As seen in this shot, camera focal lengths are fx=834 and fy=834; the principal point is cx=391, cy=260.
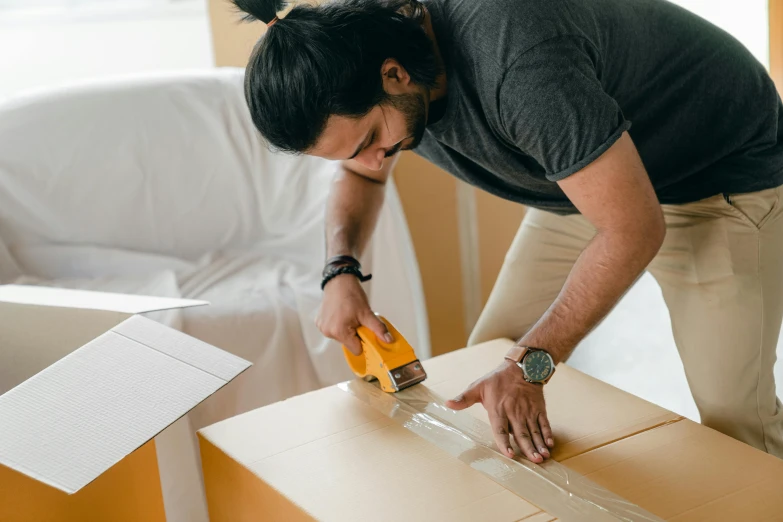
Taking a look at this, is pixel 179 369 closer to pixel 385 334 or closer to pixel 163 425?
pixel 163 425

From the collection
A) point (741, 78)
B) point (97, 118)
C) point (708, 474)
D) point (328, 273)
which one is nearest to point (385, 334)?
point (328, 273)

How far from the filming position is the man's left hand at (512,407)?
106 centimetres

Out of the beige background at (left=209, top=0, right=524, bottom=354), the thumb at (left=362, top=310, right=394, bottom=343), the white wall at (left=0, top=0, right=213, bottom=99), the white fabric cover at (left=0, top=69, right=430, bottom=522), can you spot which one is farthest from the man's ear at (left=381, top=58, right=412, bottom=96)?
the white wall at (left=0, top=0, right=213, bottom=99)

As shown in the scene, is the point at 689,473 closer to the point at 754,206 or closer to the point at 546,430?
the point at 546,430

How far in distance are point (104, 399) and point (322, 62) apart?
1.58 feet

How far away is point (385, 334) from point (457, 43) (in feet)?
1.45

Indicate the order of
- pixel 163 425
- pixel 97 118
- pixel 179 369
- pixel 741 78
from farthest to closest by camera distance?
pixel 97 118 → pixel 741 78 → pixel 179 369 → pixel 163 425

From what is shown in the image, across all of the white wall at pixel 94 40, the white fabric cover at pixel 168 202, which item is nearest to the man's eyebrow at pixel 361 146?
the white fabric cover at pixel 168 202

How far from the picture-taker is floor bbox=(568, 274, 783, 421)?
7.94ft

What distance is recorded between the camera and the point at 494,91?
3.48 feet

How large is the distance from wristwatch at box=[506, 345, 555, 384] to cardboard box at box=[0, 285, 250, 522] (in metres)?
0.36

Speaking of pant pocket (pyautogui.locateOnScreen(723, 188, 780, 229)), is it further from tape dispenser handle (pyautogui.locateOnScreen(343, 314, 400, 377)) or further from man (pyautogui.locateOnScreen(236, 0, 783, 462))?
tape dispenser handle (pyautogui.locateOnScreen(343, 314, 400, 377))

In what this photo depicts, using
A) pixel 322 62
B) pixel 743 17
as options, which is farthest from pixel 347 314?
pixel 743 17

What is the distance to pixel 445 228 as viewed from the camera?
8.74 ft
